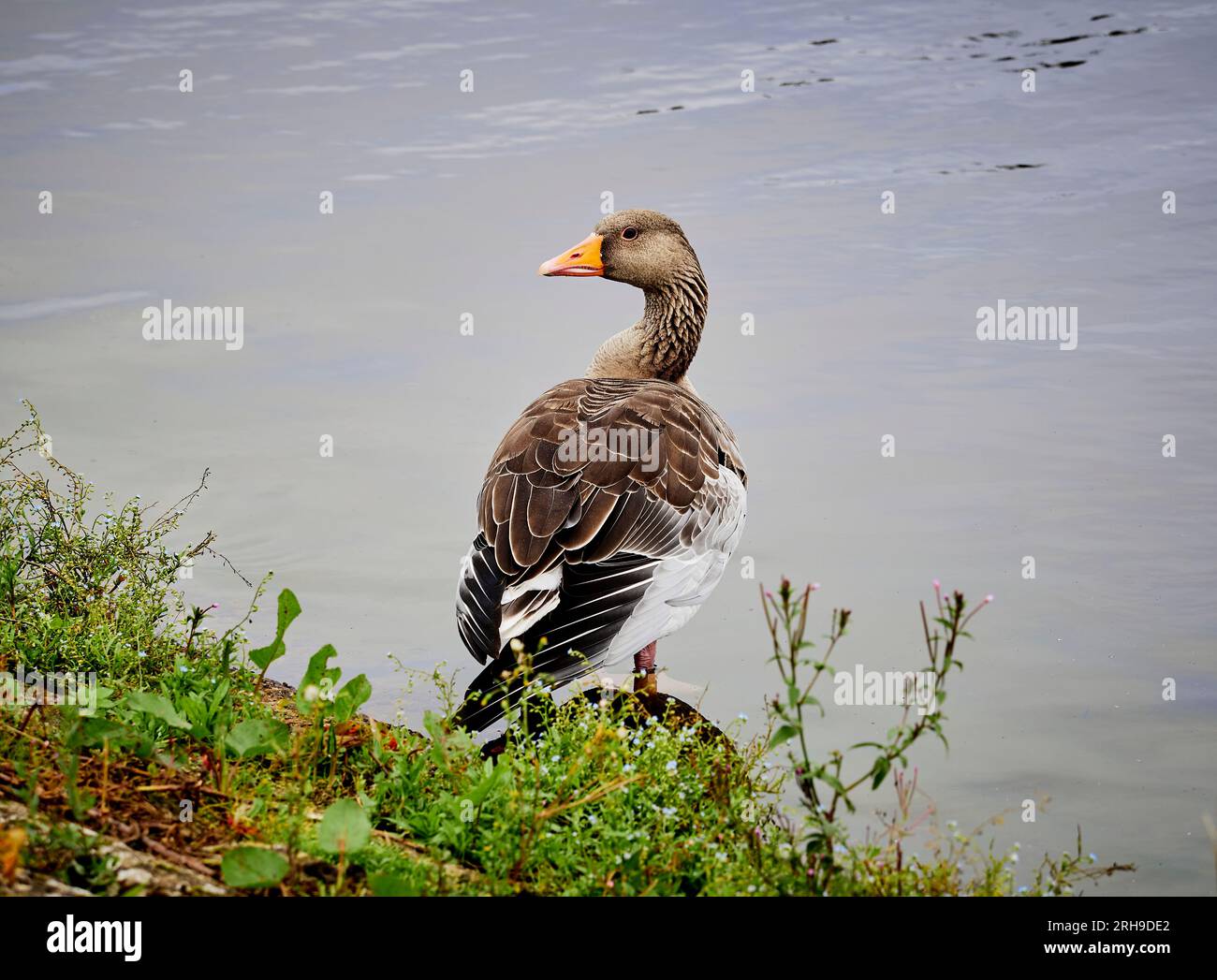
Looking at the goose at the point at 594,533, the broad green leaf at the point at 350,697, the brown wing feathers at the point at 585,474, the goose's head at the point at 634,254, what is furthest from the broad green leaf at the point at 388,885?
the goose's head at the point at 634,254

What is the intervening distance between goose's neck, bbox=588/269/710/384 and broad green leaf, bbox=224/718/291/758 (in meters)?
3.85

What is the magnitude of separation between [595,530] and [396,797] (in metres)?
1.63

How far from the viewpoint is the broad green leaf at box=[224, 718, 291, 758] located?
3984 millimetres

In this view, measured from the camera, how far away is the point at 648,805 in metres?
4.02

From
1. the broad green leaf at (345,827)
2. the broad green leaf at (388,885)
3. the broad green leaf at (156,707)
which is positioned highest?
the broad green leaf at (156,707)

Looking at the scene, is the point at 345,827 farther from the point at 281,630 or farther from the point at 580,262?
the point at 580,262

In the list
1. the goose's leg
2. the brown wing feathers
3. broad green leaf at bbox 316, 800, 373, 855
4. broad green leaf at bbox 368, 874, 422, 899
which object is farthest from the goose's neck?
broad green leaf at bbox 368, 874, 422, 899

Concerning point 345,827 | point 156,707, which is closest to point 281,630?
point 156,707

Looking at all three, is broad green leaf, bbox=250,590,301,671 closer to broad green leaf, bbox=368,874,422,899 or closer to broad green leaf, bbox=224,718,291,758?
broad green leaf, bbox=224,718,291,758

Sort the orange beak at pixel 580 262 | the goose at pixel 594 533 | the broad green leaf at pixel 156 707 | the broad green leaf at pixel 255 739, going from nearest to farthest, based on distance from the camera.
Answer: the broad green leaf at pixel 255 739
the broad green leaf at pixel 156 707
the goose at pixel 594 533
the orange beak at pixel 580 262

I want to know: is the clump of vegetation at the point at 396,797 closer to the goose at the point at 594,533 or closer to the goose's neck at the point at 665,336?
the goose at the point at 594,533

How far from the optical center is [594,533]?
5250 mm

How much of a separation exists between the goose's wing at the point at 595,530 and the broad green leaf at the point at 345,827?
121cm

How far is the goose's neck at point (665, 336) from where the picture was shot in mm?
7340
